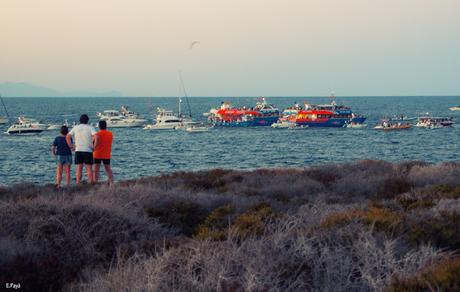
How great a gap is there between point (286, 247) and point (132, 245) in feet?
6.40

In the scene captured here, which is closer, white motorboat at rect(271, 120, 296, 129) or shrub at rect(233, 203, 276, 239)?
shrub at rect(233, 203, 276, 239)

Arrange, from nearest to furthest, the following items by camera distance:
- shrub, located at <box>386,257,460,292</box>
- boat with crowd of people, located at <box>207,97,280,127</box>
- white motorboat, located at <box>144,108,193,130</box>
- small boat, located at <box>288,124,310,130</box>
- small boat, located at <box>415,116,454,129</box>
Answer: shrub, located at <box>386,257,460,292</box>
white motorboat, located at <box>144,108,193,130</box>
small boat, located at <box>415,116,454,129</box>
small boat, located at <box>288,124,310,130</box>
boat with crowd of people, located at <box>207,97,280,127</box>

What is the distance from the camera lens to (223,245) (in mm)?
5621

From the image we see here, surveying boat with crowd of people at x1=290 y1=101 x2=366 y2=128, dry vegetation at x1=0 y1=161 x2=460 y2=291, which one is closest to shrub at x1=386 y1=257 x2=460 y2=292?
dry vegetation at x1=0 y1=161 x2=460 y2=291

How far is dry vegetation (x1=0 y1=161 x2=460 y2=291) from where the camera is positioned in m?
4.77

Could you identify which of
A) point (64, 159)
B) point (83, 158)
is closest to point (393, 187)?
point (83, 158)

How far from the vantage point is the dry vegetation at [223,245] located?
4.77m

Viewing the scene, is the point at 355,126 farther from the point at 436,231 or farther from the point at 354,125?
the point at 436,231

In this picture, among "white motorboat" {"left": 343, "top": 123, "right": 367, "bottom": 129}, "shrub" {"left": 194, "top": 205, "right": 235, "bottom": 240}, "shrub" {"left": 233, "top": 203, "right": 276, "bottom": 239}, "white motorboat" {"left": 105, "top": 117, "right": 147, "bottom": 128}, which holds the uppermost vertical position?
"shrub" {"left": 233, "top": 203, "right": 276, "bottom": 239}

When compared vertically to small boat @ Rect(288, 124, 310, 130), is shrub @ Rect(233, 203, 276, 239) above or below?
above

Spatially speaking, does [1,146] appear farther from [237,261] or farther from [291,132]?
[237,261]

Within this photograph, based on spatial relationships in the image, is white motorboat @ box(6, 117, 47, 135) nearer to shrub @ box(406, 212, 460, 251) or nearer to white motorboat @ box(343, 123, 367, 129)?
white motorboat @ box(343, 123, 367, 129)

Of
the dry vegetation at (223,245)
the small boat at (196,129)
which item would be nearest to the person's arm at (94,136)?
the dry vegetation at (223,245)

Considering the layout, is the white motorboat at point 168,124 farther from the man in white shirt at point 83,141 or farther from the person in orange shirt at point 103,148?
the man in white shirt at point 83,141
